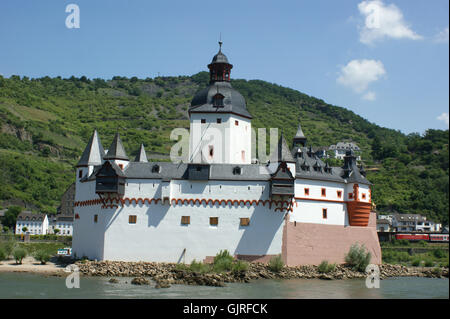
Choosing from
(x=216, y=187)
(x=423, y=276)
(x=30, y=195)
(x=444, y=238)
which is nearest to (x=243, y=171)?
(x=216, y=187)

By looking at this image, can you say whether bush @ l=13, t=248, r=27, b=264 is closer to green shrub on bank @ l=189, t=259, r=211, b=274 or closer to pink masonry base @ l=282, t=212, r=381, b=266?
green shrub on bank @ l=189, t=259, r=211, b=274

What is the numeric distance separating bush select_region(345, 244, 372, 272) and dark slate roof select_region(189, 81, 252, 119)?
52.7 ft

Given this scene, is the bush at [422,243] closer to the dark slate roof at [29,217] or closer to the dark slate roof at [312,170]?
the dark slate roof at [312,170]

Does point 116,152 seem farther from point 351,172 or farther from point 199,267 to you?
point 351,172

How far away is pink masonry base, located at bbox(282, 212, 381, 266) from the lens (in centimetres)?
4703

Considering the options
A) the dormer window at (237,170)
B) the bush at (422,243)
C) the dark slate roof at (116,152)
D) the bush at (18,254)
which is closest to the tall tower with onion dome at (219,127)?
the dormer window at (237,170)

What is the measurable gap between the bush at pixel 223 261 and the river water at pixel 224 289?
120 inches

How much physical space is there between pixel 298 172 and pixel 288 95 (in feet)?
430

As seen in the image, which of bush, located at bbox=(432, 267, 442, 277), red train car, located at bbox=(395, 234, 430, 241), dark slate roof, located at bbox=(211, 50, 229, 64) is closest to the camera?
bush, located at bbox=(432, 267, 442, 277)

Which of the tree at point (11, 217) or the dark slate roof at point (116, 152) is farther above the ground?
the dark slate roof at point (116, 152)

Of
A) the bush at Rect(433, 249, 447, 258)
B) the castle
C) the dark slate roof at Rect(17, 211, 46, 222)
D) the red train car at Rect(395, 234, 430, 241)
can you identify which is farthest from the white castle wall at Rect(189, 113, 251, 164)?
the dark slate roof at Rect(17, 211, 46, 222)

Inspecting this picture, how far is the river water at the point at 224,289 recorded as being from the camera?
32.7 meters

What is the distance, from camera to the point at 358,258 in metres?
48.2

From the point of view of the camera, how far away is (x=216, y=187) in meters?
47.4
